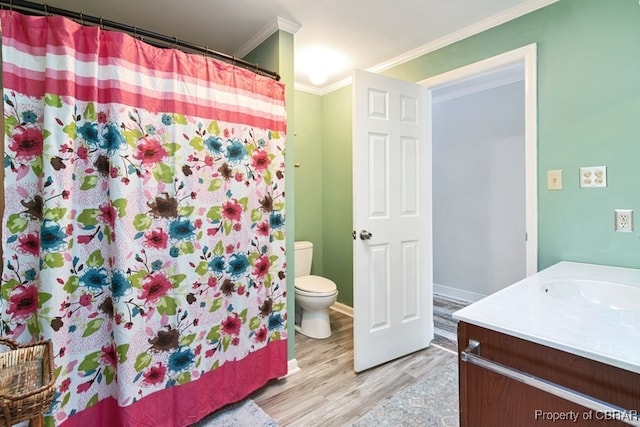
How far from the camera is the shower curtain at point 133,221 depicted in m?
1.23

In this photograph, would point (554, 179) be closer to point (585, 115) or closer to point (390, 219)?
point (585, 115)

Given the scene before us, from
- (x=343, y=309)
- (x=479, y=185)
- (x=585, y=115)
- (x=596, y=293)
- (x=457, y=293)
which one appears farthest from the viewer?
(x=457, y=293)

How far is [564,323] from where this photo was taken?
0.91 metres

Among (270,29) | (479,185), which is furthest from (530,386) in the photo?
(479,185)

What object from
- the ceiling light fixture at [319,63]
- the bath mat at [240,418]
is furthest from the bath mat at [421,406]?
the ceiling light fixture at [319,63]

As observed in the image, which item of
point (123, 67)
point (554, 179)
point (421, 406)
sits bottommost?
point (421, 406)

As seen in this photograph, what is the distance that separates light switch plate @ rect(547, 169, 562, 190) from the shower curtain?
1622 mm

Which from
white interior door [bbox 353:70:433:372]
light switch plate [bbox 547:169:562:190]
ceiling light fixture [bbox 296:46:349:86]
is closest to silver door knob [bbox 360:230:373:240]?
white interior door [bbox 353:70:433:372]

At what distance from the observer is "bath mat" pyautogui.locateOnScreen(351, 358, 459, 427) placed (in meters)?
1.65

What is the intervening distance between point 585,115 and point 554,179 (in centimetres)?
35

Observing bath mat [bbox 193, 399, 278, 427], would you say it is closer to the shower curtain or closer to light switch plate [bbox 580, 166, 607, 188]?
the shower curtain

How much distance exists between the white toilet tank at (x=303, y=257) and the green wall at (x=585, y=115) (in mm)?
1855

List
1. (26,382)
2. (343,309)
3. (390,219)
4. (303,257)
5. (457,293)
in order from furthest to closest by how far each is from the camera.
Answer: (457,293) → (343,309) → (303,257) → (390,219) → (26,382)

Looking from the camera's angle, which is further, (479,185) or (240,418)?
(479,185)
